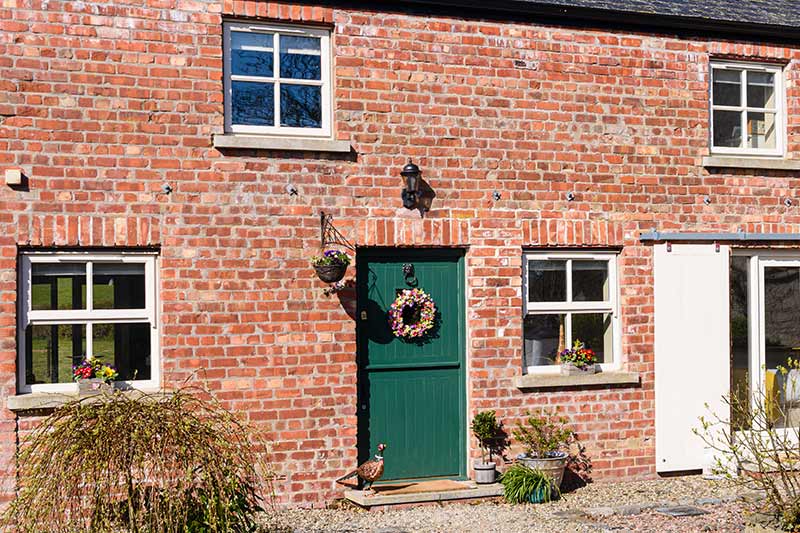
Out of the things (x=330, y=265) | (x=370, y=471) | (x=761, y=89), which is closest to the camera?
(x=370, y=471)

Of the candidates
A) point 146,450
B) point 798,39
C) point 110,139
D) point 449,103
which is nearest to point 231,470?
point 146,450

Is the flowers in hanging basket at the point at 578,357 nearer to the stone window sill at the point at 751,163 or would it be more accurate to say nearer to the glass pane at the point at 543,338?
the glass pane at the point at 543,338

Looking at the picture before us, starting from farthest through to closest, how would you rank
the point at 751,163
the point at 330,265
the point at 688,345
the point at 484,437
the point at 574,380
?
the point at 751,163 → the point at 688,345 → the point at 574,380 → the point at 484,437 → the point at 330,265

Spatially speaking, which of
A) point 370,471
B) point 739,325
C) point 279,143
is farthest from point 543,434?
point 279,143

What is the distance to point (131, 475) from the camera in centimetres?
636

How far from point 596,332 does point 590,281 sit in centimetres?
57

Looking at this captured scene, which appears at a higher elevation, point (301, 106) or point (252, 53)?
point (252, 53)

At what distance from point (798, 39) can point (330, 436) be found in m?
7.19

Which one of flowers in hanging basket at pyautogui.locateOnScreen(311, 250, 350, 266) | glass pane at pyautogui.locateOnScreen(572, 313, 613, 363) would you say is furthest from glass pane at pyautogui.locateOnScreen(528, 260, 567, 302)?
flowers in hanging basket at pyautogui.locateOnScreen(311, 250, 350, 266)

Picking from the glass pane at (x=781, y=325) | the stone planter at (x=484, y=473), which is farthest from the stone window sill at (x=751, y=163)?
the stone planter at (x=484, y=473)

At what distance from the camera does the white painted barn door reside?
11.1 meters

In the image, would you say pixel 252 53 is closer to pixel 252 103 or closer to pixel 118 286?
pixel 252 103

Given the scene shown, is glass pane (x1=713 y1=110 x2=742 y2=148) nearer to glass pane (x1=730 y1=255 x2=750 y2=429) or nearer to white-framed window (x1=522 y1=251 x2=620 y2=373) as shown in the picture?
glass pane (x1=730 y1=255 x2=750 y2=429)

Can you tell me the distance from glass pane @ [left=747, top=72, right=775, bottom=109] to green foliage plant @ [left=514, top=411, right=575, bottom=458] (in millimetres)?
4475
